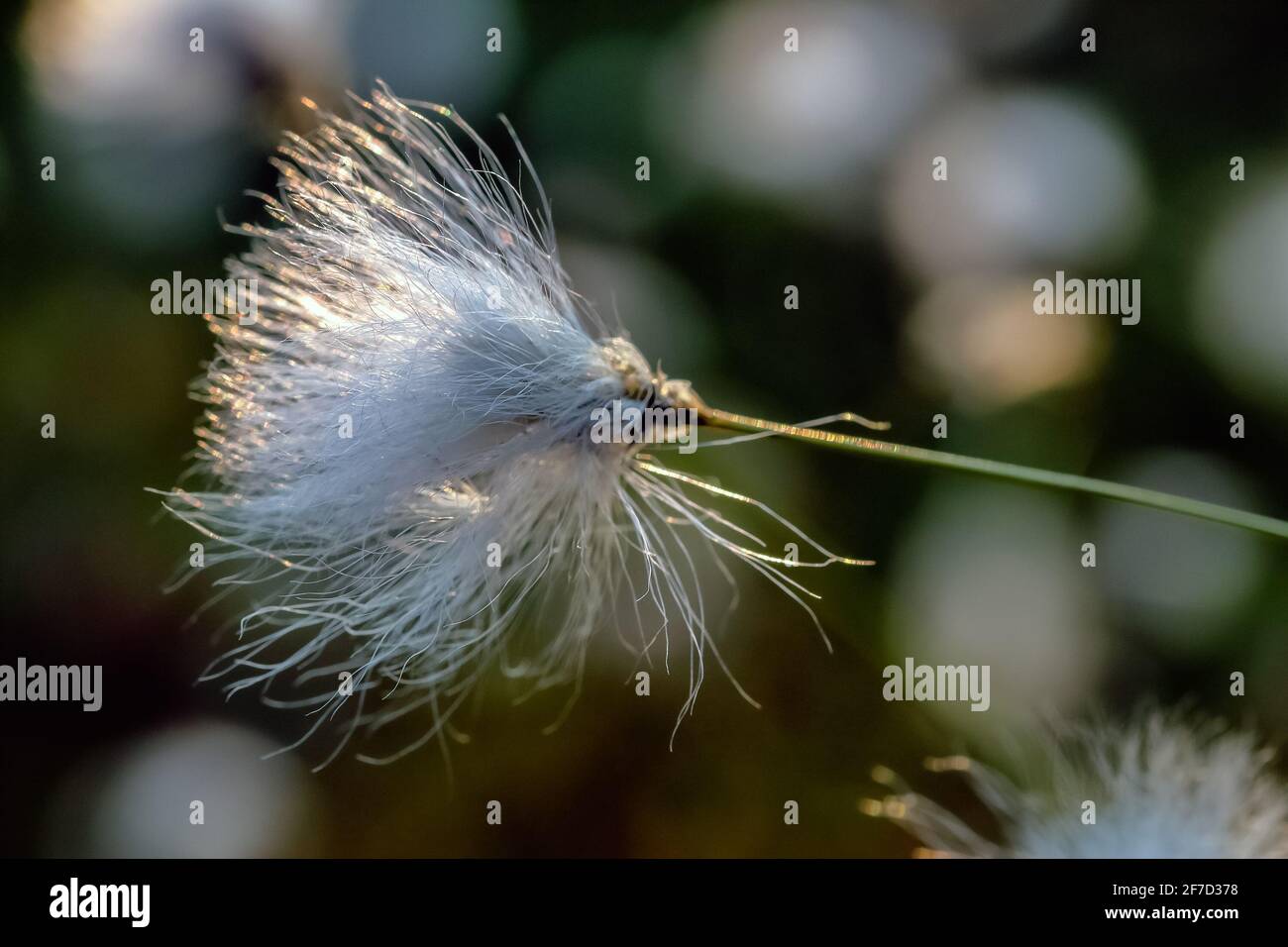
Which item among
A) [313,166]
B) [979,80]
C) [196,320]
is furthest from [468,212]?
[979,80]

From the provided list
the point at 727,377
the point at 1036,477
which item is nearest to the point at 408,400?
the point at 1036,477

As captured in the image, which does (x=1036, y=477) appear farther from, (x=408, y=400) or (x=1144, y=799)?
(x=1144, y=799)

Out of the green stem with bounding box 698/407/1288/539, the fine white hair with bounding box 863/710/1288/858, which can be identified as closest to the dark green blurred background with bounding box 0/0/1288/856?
the fine white hair with bounding box 863/710/1288/858

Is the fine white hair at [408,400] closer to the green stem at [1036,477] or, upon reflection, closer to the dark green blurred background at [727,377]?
the green stem at [1036,477]

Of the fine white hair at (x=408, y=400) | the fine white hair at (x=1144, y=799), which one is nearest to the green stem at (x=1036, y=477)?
the fine white hair at (x=408, y=400)

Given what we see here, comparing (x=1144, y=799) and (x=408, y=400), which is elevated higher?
(x=408, y=400)

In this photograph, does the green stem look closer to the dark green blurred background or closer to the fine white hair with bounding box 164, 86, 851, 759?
the fine white hair with bounding box 164, 86, 851, 759
